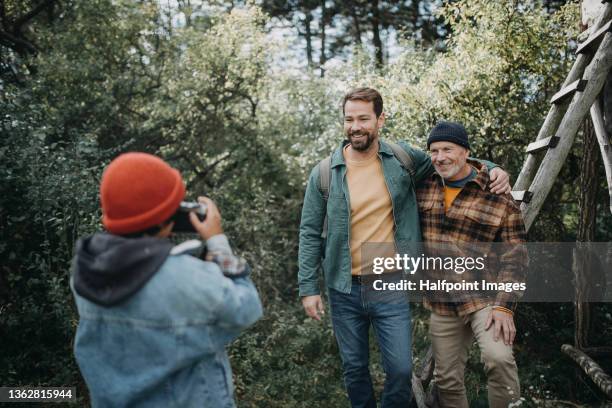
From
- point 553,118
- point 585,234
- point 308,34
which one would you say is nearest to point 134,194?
point 553,118

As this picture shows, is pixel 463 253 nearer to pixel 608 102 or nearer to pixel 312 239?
pixel 312 239

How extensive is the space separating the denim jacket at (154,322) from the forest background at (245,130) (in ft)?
10.3

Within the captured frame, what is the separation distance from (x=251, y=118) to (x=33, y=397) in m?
6.16

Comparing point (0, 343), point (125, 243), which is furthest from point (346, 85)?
point (125, 243)

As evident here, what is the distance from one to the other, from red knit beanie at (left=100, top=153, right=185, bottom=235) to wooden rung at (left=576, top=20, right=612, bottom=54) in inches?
137

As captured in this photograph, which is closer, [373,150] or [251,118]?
[373,150]

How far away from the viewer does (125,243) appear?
5.86 feet

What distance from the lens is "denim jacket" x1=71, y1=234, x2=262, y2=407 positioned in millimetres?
1799

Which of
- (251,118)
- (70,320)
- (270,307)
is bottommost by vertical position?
(270,307)

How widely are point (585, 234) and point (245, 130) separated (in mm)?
6108

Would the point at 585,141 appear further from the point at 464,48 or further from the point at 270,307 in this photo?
the point at 270,307

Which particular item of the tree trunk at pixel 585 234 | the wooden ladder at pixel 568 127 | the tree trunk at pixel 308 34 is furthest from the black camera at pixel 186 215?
the tree trunk at pixel 308 34

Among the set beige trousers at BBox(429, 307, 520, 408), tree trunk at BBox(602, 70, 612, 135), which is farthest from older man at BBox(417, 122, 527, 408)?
tree trunk at BBox(602, 70, 612, 135)

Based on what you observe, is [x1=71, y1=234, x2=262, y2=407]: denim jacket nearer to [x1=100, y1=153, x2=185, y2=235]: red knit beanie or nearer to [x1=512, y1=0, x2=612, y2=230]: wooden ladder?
[x1=100, y1=153, x2=185, y2=235]: red knit beanie
